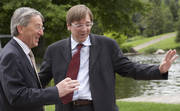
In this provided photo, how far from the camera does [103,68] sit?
3.07 m

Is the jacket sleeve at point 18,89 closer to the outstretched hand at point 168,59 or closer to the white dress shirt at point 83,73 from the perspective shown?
the white dress shirt at point 83,73

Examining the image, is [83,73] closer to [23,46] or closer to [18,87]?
[23,46]

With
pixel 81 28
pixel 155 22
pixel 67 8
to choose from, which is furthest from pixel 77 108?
pixel 155 22

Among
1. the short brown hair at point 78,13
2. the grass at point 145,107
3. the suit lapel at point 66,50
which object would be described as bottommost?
the grass at point 145,107

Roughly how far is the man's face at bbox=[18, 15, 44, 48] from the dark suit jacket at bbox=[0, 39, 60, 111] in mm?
122

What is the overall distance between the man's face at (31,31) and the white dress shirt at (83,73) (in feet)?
2.25

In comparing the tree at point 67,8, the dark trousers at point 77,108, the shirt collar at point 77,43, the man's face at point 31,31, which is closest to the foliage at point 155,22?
the tree at point 67,8

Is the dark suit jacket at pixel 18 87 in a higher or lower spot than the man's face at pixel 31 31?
lower

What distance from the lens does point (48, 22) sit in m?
16.5

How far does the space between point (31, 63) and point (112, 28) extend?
62.4 feet

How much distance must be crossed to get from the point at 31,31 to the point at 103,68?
87 cm

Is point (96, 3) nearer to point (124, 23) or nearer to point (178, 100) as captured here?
point (124, 23)

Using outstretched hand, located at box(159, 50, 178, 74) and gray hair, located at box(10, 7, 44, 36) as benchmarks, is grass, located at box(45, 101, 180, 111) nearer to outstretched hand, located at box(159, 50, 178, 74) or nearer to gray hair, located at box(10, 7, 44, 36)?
outstretched hand, located at box(159, 50, 178, 74)

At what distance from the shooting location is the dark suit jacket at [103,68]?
9.94 feet
